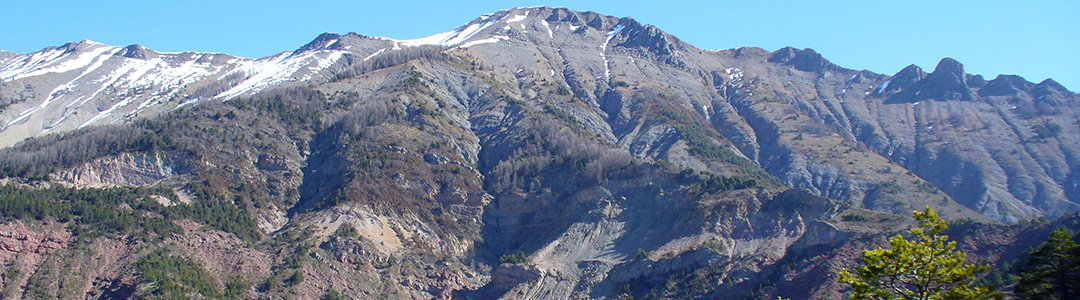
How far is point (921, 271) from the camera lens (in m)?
27.1

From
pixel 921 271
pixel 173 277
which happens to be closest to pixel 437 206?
pixel 173 277

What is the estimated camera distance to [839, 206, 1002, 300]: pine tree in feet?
88.2

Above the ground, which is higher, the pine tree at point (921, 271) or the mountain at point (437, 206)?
the pine tree at point (921, 271)

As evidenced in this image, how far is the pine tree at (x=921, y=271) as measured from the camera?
2689cm

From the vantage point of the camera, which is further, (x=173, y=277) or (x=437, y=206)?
(x=437, y=206)

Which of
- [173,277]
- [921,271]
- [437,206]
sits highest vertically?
[921,271]

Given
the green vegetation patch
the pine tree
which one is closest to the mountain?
the green vegetation patch

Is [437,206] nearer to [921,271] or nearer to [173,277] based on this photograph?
[173,277]

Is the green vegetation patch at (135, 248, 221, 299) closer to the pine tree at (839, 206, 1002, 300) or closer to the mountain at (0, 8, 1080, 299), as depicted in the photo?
the mountain at (0, 8, 1080, 299)

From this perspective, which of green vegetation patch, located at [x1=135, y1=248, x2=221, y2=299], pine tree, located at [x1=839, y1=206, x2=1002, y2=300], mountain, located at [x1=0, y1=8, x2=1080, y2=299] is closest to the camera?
pine tree, located at [x1=839, y1=206, x2=1002, y2=300]

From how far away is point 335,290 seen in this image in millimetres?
107312

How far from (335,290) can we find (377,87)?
260 ft

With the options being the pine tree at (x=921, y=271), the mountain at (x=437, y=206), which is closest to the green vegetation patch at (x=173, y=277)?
the mountain at (x=437, y=206)

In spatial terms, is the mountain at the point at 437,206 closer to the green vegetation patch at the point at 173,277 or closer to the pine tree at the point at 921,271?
the green vegetation patch at the point at 173,277
